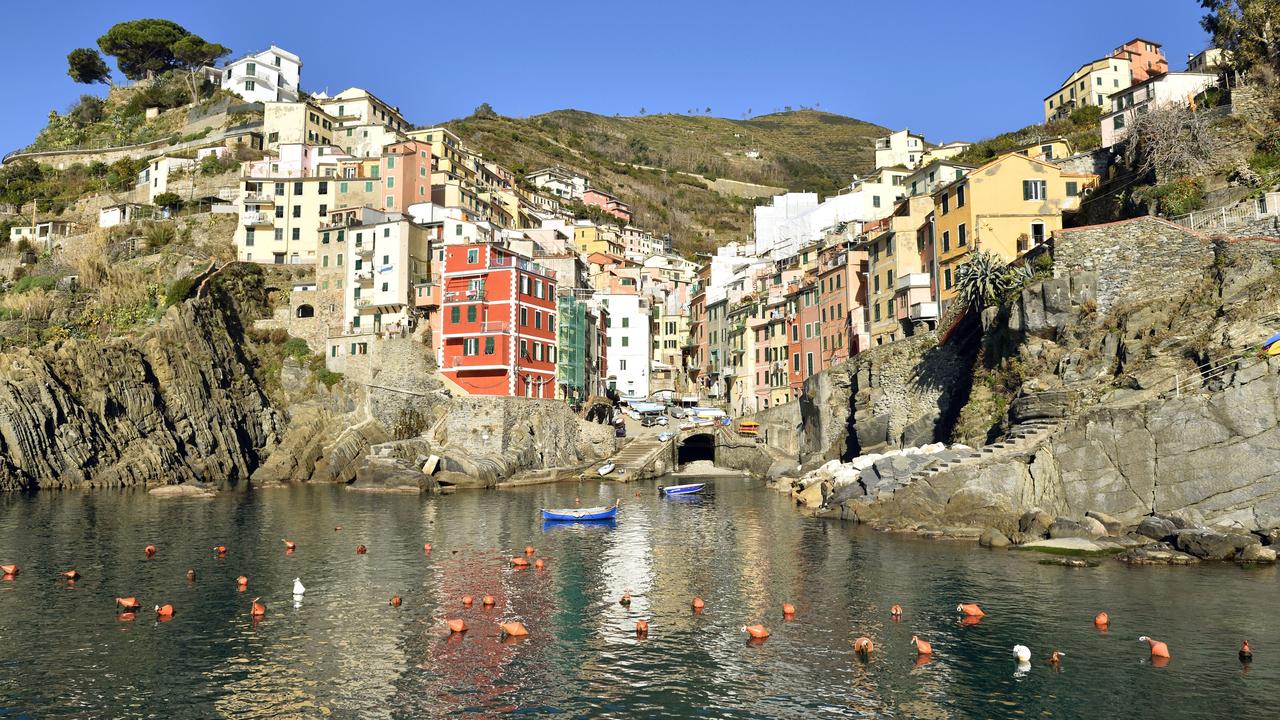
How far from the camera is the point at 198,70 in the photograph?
139 metres

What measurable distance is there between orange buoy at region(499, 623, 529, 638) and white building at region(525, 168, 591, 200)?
145 metres

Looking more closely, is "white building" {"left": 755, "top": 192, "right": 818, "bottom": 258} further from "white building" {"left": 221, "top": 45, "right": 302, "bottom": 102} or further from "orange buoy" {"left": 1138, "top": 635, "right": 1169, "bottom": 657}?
"orange buoy" {"left": 1138, "top": 635, "right": 1169, "bottom": 657}

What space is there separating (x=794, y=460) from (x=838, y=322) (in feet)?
44.6

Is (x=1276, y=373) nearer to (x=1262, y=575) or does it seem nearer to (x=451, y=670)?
(x=1262, y=575)

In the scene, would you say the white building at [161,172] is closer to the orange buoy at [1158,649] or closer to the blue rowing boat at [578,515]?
the blue rowing boat at [578,515]

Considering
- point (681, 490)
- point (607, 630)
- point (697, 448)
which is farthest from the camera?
point (697, 448)

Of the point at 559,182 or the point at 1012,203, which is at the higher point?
the point at 559,182

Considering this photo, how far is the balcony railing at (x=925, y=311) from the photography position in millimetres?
67938

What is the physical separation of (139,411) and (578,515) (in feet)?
156

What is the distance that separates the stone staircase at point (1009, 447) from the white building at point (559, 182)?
130m

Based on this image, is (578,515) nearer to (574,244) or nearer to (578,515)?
(578,515)

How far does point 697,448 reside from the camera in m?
103

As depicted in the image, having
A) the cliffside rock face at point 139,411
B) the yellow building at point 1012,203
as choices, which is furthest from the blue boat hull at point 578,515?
the cliffside rock face at point 139,411

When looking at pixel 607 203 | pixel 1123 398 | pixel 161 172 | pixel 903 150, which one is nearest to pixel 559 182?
pixel 607 203
